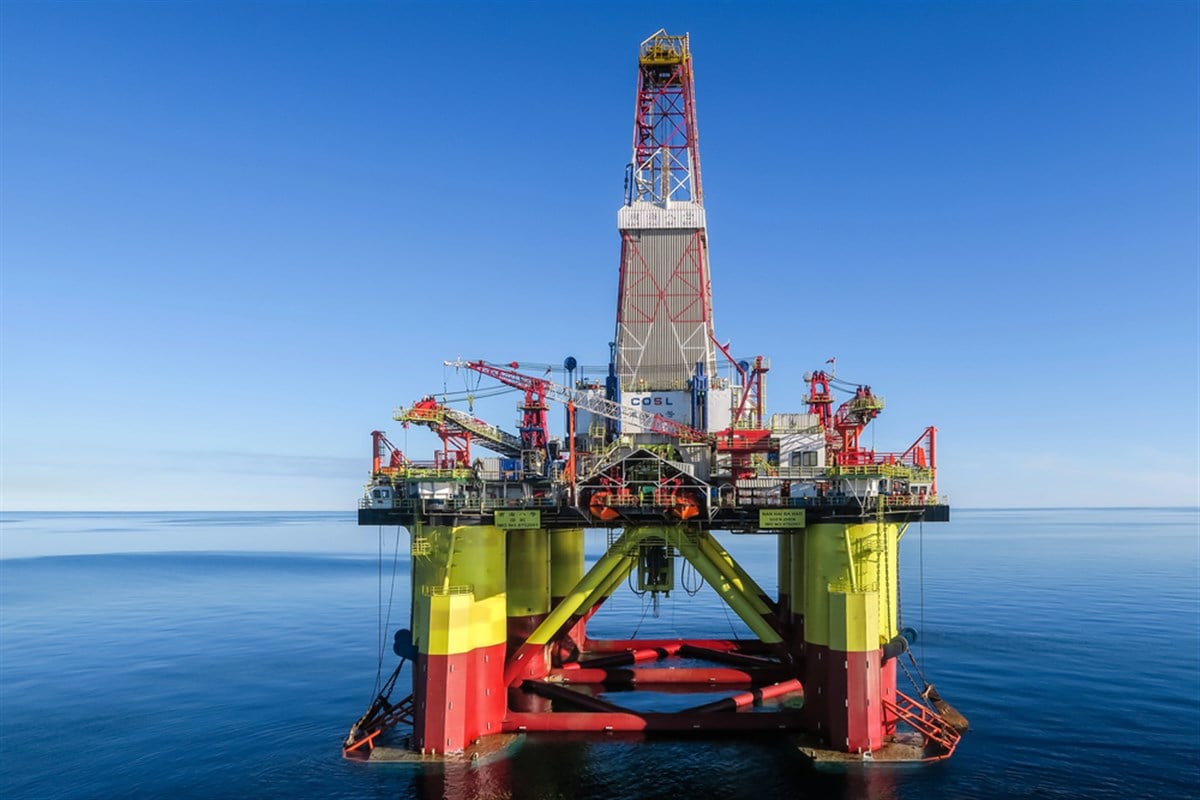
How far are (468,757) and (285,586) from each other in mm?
73841

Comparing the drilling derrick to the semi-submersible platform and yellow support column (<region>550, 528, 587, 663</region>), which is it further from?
yellow support column (<region>550, 528, 587, 663</region>)

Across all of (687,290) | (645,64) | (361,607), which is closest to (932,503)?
(687,290)

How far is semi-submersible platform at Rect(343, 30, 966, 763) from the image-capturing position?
96.4 ft

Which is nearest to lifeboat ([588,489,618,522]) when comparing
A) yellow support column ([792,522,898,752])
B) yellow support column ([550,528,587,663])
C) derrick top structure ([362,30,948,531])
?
derrick top structure ([362,30,948,531])

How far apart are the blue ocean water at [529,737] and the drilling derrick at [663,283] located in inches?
616

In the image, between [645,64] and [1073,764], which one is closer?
[1073,764]

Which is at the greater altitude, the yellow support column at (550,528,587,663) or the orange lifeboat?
the orange lifeboat

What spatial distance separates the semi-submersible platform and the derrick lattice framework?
3.7 inches

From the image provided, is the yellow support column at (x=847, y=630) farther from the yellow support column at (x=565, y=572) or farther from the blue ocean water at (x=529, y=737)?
the yellow support column at (x=565, y=572)

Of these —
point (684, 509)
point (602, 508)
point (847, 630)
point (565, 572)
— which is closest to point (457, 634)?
point (602, 508)

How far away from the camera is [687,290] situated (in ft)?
120

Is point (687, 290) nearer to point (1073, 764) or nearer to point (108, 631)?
point (1073, 764)

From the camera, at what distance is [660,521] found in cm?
3172

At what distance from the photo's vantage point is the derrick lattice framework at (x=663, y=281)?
3625cm
